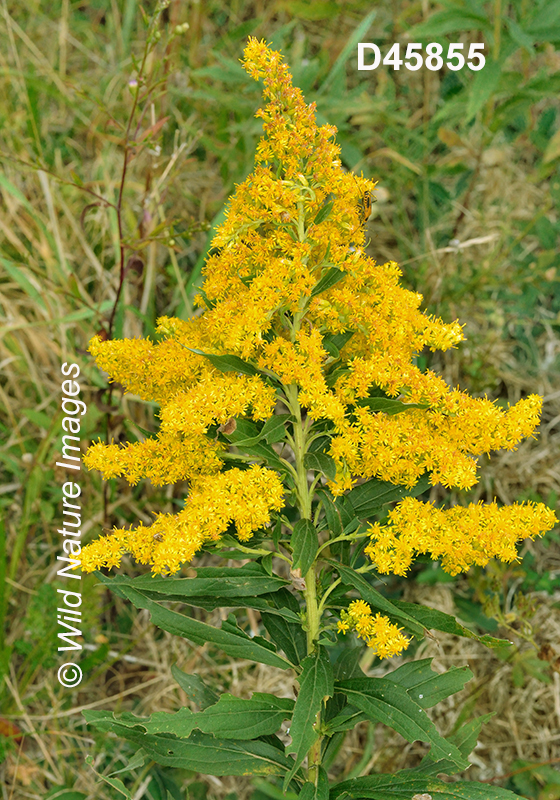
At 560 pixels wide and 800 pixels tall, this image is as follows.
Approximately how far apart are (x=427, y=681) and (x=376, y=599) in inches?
15.2

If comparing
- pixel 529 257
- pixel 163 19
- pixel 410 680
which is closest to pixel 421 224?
pixel 529 257

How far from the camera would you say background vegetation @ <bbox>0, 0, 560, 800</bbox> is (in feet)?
10.7

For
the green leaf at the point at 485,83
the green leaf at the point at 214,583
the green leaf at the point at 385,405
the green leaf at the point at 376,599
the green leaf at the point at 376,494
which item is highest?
the green leaf at the point at 485,83

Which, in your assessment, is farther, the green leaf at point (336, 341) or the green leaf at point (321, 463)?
the green leaf at point (336, 341)

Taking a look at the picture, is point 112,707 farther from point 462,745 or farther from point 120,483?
point 462,745

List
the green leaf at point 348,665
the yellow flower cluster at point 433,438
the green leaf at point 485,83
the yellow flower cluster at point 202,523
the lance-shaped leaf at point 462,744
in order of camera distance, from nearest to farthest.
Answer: the yellow flower cluster at point 202,523 → the yellow flower cluster at point 433,438 → the lance-shaped leaf at point 462,744 → the green leaf at point 348,665 → the green leaf at point 485,83

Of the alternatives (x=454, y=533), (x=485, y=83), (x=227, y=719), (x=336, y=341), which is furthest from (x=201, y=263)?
(x=227, y=719)

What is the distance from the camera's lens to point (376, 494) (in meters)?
2.22

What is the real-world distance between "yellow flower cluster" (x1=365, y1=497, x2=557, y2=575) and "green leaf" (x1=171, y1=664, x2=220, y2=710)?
765 mm

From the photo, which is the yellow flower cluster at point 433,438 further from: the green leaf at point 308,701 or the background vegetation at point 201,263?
the background vegetation at point 201,263

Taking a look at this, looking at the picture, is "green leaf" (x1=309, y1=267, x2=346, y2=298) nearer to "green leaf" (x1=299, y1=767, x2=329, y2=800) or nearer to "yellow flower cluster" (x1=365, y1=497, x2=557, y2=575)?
"yellow flower cluster" (x1=365, y1=497, x2=557, y2=575)

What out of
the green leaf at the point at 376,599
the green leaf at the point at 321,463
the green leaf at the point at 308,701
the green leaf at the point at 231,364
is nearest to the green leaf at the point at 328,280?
the green leaf at the point at 231,364

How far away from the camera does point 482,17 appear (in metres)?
3.49

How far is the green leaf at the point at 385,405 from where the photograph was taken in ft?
6.57
